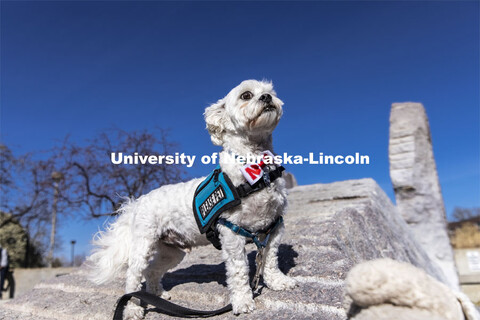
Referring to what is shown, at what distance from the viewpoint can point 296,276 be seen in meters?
3.39

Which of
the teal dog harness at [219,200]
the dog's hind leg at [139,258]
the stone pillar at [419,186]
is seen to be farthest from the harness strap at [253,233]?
the stone pillar at [419,186]

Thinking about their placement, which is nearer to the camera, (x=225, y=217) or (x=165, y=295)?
→ (x=225, y=217)

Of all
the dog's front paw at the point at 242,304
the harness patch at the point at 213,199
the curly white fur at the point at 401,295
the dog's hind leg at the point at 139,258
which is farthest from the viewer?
the dog's hind leg at the point at 139,258

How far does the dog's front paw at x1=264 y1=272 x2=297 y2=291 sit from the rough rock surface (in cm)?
6

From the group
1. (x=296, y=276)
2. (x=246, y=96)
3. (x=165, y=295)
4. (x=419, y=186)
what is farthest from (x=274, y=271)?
(x=419, y=186)

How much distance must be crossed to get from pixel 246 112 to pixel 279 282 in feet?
5.08

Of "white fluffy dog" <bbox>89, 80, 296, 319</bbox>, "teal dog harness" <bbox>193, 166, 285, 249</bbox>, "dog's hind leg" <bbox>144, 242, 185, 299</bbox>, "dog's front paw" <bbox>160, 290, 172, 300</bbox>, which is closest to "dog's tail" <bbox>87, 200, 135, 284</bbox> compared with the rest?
"white fluffy dog" <bbox>89, 80, 296, 319</bbox>

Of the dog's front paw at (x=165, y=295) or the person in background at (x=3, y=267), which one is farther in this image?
the person in background at (x=3, y=267)

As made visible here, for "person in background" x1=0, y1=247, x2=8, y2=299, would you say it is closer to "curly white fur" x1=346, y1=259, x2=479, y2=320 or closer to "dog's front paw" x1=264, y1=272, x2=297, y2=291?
"dog's front paw" x1=264, y1=272, x2=297, y2=291

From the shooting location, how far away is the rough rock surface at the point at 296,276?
113 inches

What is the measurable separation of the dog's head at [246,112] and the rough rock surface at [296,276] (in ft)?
4.73

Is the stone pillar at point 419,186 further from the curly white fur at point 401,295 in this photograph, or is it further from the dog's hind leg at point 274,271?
the curly white fur at point 401,295

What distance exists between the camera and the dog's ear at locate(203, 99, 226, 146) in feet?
10.7

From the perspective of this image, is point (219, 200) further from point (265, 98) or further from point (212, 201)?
point (265, 98)
